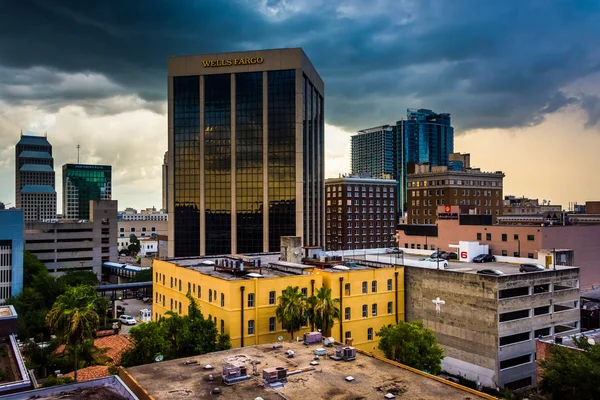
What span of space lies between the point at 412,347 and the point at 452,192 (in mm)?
116791

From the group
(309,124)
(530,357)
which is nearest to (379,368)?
(530,357)

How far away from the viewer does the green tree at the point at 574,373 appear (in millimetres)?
39062

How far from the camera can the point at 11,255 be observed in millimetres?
93250

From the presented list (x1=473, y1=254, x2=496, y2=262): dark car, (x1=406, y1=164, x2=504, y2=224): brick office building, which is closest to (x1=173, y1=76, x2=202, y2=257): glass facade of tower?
(x1=406, y1=164, x2=504, y2=224): brick office building

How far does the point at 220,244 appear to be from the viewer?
140 m

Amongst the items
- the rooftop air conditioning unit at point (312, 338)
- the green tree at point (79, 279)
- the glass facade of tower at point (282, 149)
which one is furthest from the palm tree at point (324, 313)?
the glass facade of tower at point (282, 149)

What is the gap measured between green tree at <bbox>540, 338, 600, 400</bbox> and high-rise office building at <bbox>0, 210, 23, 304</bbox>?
90.6m

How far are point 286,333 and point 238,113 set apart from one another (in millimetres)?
98217

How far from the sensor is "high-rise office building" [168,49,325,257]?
458 ft

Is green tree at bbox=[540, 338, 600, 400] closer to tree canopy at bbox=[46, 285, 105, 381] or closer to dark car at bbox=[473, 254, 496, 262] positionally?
dark car at bbox=[473, 254, 496, 262]

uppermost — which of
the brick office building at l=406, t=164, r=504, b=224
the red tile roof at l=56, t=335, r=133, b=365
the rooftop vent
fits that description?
the brick office building at l=406, t=164, r=504, b=224

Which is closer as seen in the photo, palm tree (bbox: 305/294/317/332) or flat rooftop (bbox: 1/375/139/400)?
flat rooftop (bbox: 1/375/139/400)

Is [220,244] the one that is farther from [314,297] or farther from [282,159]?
[314,297]

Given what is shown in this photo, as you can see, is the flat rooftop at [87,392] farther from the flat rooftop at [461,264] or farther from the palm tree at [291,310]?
the flat rooftop at [461,264]
